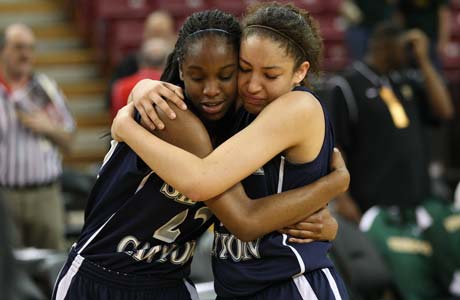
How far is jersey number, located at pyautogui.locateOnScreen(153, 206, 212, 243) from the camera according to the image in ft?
10.4

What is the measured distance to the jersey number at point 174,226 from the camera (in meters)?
3.16

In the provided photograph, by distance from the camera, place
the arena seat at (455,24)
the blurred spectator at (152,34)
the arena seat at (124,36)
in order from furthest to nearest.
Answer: the arena seat at (455,24)
the arena seat at (124,36)
the blurred spectator at (152,34)

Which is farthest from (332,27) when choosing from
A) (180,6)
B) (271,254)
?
(271,254)

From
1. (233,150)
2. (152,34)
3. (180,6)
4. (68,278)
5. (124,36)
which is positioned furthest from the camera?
(180,6)

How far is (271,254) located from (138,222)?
434 mm

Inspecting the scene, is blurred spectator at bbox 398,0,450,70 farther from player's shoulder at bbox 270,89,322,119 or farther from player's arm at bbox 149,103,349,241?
player's arm at bbox 149,103,349,241

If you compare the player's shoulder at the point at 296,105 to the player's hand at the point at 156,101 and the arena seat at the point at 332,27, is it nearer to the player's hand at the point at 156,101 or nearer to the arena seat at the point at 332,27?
the player's hand at the point at 156,101

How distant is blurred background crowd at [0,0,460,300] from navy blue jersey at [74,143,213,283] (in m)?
0.79

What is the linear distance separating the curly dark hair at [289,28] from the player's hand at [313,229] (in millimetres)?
468

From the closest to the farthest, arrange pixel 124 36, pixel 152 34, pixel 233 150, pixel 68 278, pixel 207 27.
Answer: pixel 233 150, pixel 207 27, pixel 68 278, pixel 152 34, pixel 124 36

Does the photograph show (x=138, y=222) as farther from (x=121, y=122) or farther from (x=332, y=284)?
(x=332, y=284)

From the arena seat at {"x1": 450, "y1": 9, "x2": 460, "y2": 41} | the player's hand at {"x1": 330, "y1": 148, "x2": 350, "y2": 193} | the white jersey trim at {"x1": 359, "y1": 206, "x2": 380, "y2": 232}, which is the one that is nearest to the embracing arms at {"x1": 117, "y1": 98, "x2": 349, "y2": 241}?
the player's hand at {"x1": 330, "y1": 148, "x2": 350, "y2": 193}

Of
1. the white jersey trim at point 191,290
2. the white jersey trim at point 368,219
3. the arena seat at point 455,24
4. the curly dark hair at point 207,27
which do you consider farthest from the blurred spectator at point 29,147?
the arena seat at point 455,24

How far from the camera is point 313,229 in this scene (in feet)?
10.2
